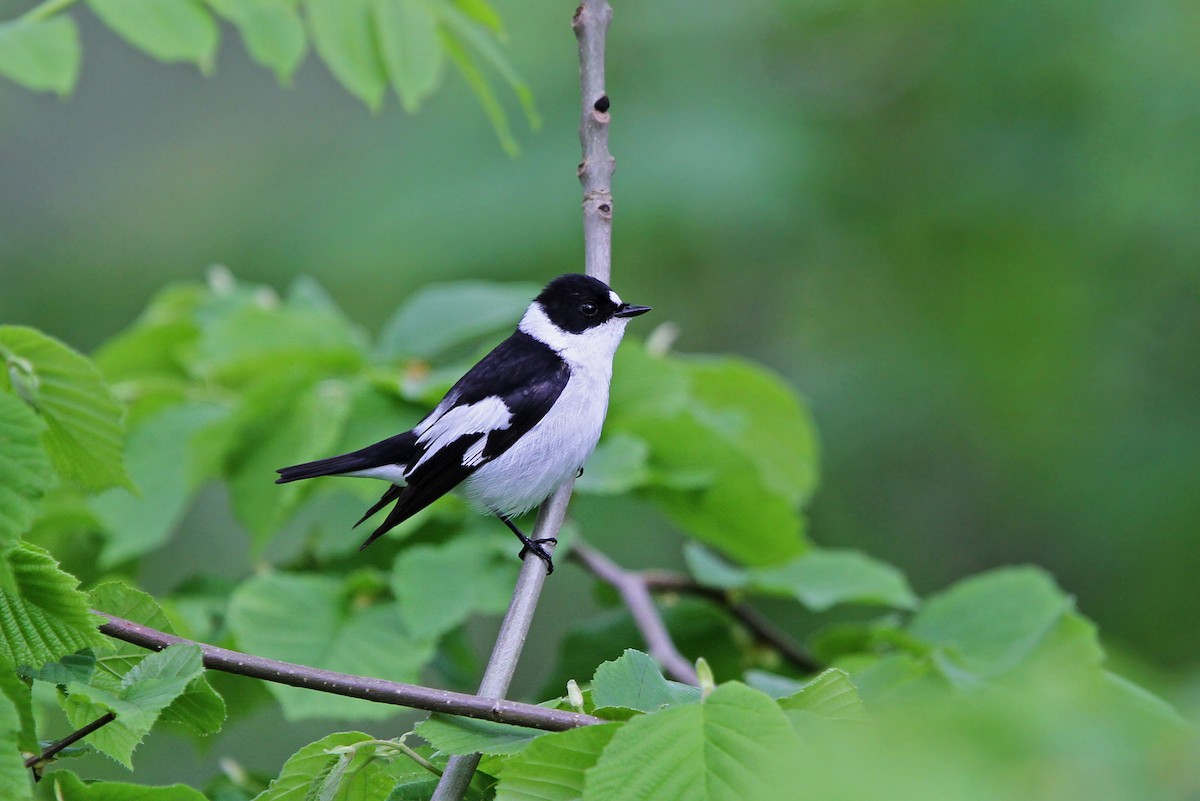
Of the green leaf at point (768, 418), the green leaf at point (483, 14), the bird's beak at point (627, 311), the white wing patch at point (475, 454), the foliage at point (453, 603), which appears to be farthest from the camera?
the green leaf at point (768, 418)

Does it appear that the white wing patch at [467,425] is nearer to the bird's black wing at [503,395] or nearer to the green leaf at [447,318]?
the bird's black wing at [503,395]

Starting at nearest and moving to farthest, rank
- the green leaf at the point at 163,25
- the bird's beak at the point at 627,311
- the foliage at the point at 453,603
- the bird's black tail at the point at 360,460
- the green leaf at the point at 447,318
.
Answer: the foliage at the point at 453,603 → the bird's black tail at the point at 360,460 → the green leaf at the point at 163,25 → the green leaf at the point at 447,318 → the bird's beak at the point at 627,311

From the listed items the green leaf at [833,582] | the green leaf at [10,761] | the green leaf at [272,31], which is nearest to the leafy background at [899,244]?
the green leaf at [833,582]

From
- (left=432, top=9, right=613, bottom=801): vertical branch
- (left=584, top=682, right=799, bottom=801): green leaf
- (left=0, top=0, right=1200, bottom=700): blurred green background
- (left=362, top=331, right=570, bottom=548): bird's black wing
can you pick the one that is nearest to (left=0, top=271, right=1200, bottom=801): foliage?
(left=584, top=682, right=799, bottom=801): green leaf

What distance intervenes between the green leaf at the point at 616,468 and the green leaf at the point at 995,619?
81 cm

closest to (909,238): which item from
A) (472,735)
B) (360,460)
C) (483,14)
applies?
(483,14)

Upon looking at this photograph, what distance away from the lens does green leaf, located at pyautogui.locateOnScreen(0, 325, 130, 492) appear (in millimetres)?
1720

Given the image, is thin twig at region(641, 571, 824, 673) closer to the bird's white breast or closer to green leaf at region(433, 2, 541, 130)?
the bird's white breast

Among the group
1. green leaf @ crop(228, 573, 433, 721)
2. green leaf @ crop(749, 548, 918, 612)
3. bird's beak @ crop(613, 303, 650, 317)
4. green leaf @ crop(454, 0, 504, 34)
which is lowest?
green leaf @ crop(228, 573, 433, 721)

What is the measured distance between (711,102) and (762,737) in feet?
19.9

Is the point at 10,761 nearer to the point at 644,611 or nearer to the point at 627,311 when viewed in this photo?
the point at 644,611

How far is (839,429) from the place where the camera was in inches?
250

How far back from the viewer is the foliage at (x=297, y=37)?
8.51ft

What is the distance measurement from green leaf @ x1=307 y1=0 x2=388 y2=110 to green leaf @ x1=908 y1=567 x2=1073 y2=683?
1.99m
